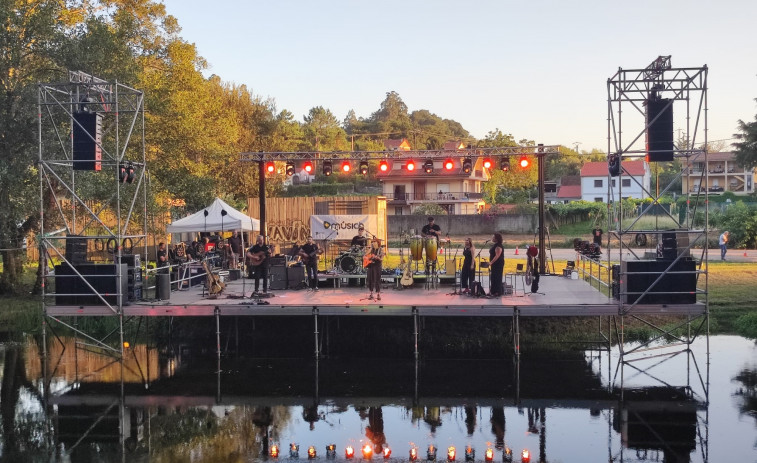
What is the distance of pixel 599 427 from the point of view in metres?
11.6

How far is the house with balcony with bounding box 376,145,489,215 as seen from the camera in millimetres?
63656

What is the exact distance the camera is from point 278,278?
64.3 feet

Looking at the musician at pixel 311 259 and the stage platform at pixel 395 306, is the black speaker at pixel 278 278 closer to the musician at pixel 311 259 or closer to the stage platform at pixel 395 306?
the musician at pixel 311 259

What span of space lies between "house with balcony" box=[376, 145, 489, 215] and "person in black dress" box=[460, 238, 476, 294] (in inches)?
1752

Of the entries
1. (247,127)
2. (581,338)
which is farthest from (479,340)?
(247,127)

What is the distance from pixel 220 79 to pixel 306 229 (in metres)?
20.0

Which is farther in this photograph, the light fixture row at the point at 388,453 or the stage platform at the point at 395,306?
the stage platform at the point at 395,306

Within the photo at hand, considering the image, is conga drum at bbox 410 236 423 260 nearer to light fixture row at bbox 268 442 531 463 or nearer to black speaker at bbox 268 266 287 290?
black speaker at bbox 268 266 287 290

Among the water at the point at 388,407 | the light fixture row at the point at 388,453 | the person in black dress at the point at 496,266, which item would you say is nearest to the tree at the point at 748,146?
the water at the point at 388,407

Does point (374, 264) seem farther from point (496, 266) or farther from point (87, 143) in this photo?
point (87, 143)

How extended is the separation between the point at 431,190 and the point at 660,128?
164ft

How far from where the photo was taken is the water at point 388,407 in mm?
10688

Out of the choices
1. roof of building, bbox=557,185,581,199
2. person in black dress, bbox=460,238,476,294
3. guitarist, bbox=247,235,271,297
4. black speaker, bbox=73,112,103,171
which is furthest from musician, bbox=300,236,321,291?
roof of building, bbox=557,185,581,199

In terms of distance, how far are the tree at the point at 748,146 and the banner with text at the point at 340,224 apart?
14613 millimetres
